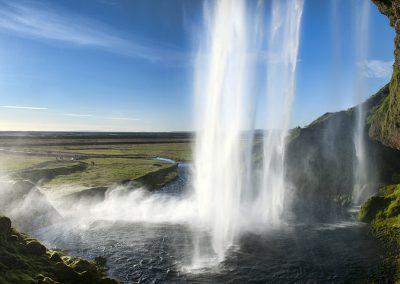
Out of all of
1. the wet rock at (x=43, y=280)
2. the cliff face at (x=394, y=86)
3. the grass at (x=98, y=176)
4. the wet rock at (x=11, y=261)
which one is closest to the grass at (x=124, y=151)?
the grass at (x=98, y=176)

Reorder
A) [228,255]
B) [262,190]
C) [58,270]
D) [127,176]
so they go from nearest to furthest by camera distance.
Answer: [58,270] → [228,255] → [262,190] → [127,176]

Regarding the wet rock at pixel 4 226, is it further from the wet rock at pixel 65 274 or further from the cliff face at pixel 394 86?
the cliff face at pixel 394 86

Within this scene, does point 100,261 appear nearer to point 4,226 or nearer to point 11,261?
point 4,226

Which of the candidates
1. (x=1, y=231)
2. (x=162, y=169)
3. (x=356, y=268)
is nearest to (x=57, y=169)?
(x=162, y=169)

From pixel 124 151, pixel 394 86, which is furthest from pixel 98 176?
pixel 124 151

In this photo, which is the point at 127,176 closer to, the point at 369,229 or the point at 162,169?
the point at 162,169

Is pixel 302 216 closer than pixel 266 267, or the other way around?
pixel 266 267
